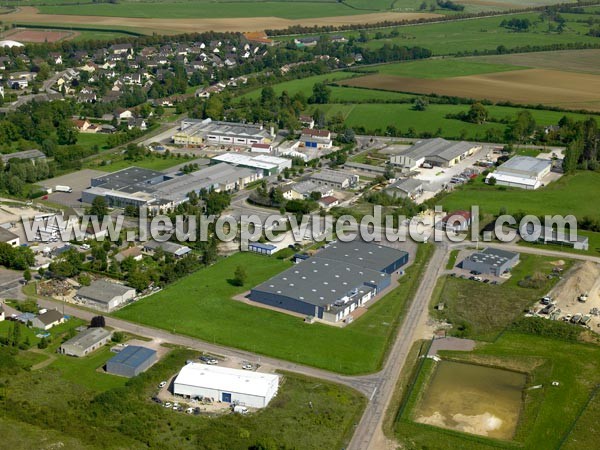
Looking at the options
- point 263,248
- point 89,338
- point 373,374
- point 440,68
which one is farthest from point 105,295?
point 440,68

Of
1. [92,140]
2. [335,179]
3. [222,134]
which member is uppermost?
[222,134]

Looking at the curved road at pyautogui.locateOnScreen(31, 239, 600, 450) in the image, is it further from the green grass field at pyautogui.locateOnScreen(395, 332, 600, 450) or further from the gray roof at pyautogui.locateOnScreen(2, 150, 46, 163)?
the gray roof at pyautogui.locateOnScreen(2, 150, 46, 163)

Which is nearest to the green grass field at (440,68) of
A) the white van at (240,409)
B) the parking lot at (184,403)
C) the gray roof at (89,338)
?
the gray roof at (89,338)

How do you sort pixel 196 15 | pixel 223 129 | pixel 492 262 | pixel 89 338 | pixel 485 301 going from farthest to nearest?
pixel 196 15
pixel 223 129
pixel 492 262
pixel 485 301
pixel 89 338

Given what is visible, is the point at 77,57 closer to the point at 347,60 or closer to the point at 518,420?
the point at 347,60

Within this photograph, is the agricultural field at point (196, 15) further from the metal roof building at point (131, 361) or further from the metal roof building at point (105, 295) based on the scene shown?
the metal roof building at point (131, 361)

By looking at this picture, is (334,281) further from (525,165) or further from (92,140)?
(92,140)

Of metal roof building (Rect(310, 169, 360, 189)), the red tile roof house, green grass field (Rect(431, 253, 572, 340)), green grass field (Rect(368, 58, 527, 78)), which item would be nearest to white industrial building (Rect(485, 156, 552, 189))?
the red tile roof house
